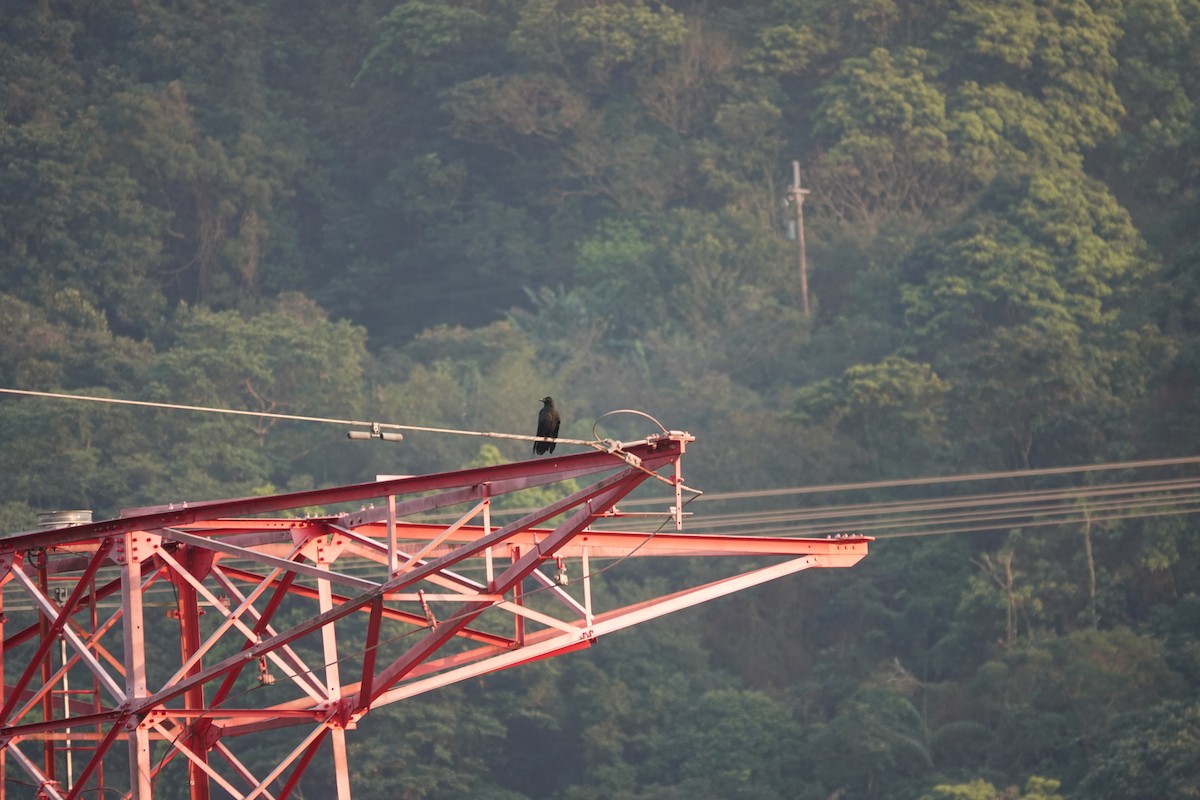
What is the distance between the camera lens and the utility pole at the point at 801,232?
7914 cm

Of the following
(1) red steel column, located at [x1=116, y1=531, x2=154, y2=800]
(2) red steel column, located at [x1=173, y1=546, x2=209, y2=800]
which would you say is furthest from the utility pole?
→ (1) red steel column, located at [x1=116, y1=531, x2=154, y2=800]

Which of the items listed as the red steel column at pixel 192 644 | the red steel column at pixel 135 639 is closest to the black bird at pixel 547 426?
the red steel column at pixel 192 644

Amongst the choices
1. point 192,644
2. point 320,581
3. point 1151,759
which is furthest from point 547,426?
point 1151,759

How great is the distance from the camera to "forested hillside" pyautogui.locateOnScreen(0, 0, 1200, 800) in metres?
55.7

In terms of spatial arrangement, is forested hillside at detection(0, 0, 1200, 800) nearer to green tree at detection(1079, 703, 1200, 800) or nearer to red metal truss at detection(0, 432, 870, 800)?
green tree at detection(1079, 703, 1200, 800)

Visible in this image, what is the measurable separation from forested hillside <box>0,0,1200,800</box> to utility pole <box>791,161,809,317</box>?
64cm

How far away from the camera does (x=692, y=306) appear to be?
8175 centimetres

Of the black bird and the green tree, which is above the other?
the black bird

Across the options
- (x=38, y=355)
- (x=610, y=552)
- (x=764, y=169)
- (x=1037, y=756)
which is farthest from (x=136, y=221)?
(x=610, y=552)

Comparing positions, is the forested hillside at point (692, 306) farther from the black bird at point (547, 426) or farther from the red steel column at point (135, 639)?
the red steel column at point (135, 639)

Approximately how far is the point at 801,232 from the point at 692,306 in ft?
15.0

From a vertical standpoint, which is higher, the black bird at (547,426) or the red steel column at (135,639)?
the black bird at (547,426)

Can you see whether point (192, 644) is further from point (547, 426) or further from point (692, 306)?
point (692, 306)

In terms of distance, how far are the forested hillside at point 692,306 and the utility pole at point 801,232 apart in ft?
2.09
